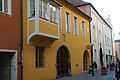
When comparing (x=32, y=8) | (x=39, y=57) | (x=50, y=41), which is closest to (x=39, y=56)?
(x=39, y=57)

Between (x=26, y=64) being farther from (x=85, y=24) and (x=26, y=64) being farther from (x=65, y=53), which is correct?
(x=85, y=24)

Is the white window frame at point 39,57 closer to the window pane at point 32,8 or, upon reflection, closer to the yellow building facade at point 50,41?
the yellow building facade at point 50,41

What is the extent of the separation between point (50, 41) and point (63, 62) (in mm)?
4487

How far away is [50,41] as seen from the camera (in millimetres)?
17922

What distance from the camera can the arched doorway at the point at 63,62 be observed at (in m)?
20.7

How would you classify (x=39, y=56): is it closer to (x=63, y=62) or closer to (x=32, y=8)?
(x=32, y=8)

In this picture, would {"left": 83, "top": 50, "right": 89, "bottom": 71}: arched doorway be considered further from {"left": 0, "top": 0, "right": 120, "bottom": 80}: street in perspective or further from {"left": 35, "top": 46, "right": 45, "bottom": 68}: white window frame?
{"left": 35, "top": 46, "right": 45, "bottom": 68}: white window frame

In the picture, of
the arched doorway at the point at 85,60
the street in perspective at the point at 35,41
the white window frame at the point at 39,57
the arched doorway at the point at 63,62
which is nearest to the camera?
the street in perspective at the point at 35,41

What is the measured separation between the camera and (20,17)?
1494 cm

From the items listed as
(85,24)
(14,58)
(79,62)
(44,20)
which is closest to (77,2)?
(85,24)

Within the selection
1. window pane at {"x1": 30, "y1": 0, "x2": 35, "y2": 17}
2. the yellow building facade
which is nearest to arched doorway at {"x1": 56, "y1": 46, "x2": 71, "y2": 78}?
the yellow building facade

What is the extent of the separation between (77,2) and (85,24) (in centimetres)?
708

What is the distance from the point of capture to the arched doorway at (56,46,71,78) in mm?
20734

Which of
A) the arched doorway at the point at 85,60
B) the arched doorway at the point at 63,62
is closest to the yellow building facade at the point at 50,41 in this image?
the arched doorway at the point at 63,62
